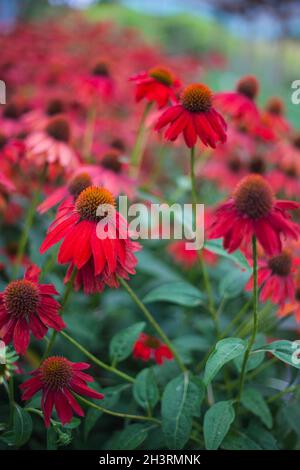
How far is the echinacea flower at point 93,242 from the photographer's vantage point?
72 cm

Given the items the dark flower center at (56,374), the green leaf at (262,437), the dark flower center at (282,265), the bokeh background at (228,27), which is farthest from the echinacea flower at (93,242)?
the bokeh background at (228,27)

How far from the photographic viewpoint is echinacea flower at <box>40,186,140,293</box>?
28.2 inches

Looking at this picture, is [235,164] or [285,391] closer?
[285,391]

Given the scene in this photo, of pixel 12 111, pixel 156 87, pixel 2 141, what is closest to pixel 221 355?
pixel 156 87

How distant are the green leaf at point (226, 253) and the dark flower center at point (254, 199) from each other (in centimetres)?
15

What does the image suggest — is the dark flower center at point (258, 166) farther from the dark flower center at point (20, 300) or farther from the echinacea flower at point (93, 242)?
the dark flower center at point (20, 300)

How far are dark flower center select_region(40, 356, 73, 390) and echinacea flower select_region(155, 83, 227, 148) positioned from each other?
14.9 inches

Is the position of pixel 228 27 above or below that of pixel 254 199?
above

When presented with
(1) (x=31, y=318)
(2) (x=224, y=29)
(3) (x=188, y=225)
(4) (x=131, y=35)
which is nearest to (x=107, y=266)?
(1) (x=31, y=318)

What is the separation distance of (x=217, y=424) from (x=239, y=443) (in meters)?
0.14

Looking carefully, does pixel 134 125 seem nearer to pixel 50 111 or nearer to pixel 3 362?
pixel 50 111

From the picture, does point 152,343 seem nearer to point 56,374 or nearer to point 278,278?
point 278,278

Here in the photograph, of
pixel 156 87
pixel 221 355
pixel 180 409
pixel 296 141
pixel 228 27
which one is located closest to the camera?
pixel 221 355

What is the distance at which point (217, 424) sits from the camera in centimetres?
79
